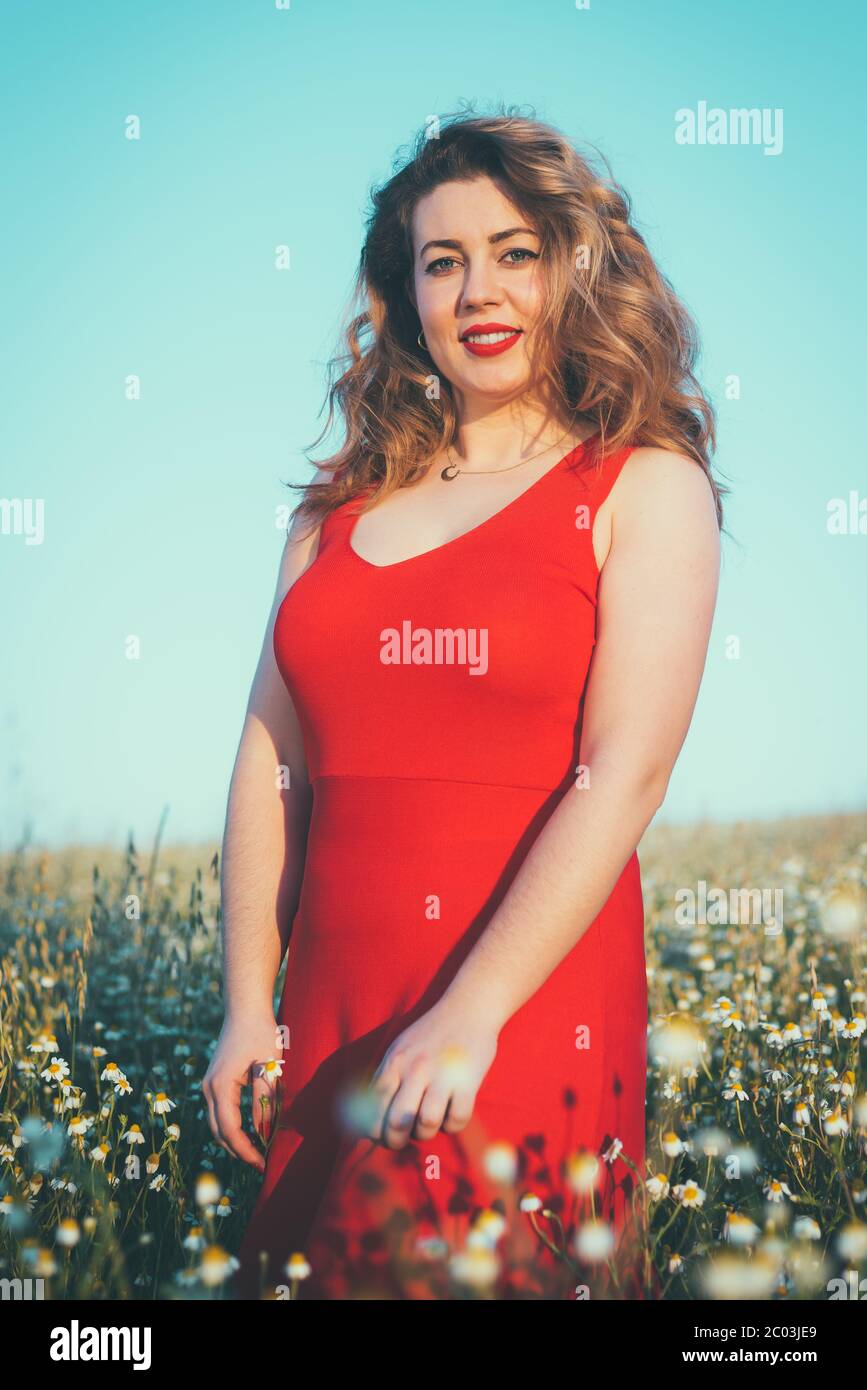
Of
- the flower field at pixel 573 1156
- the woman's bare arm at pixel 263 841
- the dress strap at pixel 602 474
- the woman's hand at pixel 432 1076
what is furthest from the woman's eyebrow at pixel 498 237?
the flower field at pixel 573 1156

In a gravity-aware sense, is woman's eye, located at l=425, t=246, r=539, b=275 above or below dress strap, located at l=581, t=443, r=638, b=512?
above

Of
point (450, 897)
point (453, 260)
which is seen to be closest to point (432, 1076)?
point (450, 897)

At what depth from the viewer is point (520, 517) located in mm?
Answer: 2436

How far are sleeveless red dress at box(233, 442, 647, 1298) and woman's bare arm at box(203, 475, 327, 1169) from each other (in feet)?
0.61

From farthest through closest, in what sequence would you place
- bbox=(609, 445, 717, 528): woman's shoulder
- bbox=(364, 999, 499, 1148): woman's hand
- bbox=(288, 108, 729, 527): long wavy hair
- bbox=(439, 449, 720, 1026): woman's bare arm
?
bbox=(288, 108, 729, 527): long wavy hair < bbox=(609, 445, 717, 528): woman's shoulder < bbox=(439, 449, 720, 1026): woman's bare arm < bbox=(364, 999, 499, 1148): woman's hand

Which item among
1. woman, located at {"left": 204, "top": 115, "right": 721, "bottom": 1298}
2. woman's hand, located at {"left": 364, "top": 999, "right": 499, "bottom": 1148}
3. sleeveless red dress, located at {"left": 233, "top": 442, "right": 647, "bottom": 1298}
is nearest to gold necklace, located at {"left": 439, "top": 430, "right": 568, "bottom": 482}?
woman, located at {"left": 204, "top": 115, "right": 721, "bottom": 1298}

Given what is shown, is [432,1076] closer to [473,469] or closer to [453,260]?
[473,469]

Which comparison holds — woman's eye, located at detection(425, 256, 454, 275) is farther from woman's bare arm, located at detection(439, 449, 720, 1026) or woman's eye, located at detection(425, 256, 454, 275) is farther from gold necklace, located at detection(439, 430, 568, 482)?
woman's bare arm, located at detection(439, 449, 720, 1026)

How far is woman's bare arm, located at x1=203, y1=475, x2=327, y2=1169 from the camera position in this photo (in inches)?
103

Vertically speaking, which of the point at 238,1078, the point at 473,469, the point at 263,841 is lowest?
the point at 238,1078

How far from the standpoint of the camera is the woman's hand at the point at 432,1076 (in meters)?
1.97

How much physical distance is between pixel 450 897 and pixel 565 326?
3.99ft

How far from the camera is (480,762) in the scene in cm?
231
